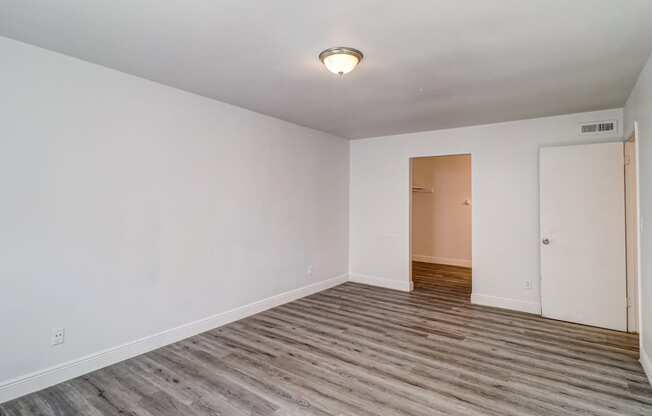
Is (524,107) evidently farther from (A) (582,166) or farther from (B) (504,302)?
(B) (504,302)

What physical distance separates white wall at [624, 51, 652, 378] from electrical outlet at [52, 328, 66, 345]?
15.3 ft

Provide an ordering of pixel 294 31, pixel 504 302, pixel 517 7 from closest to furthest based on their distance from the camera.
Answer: pixel 517 7 → pixel 294 31 → pixel 504 302

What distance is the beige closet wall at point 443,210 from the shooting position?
747 cm

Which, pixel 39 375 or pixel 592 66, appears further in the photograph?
pixel 592 66

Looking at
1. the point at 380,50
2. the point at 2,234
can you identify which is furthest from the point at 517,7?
the point at 2,234

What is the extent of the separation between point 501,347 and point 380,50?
301 centimetres

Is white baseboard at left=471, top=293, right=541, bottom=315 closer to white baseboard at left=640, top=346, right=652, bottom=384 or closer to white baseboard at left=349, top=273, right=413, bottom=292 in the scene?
white baseboard at left=349, top=273, right=413, bottom=292

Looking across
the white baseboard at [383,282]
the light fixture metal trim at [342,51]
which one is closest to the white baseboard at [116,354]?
the white baseboard at [383,282]

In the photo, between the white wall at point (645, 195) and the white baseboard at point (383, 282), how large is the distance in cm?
292

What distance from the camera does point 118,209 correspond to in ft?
9.71

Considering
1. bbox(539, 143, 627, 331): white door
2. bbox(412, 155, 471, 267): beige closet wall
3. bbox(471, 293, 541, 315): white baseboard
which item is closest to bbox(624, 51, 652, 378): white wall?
bbox(539, 143, 627, 331): white door

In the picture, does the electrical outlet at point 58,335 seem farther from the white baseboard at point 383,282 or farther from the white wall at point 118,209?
the white baseboard at point 383,282

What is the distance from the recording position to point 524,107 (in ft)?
12.8

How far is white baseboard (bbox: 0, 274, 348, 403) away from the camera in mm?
2430
